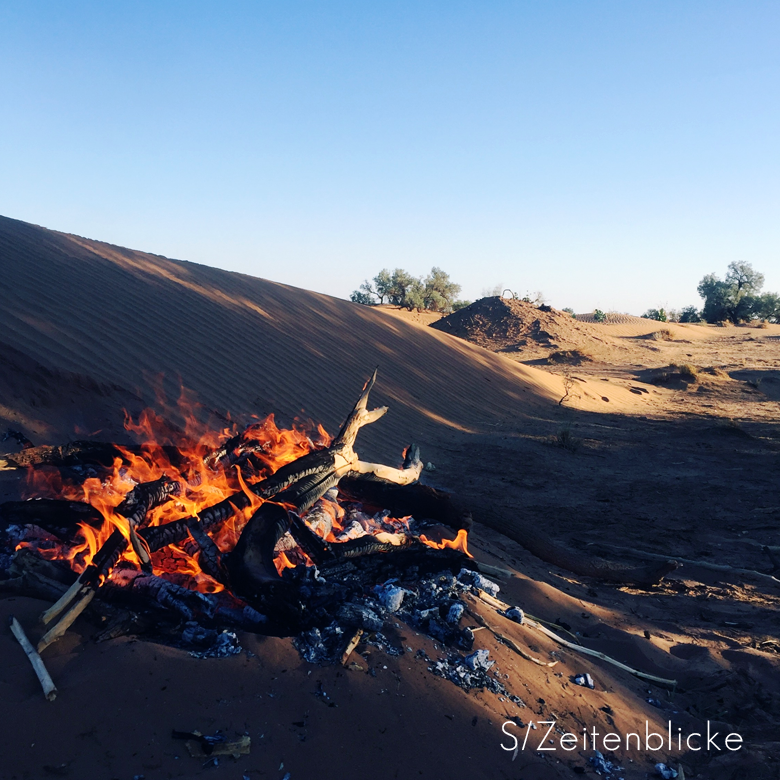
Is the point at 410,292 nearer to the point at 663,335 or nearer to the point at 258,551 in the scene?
the point at 663,335

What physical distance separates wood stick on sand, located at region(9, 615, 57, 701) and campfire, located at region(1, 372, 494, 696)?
128 mm

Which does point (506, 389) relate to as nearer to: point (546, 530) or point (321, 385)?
point (321, 385)

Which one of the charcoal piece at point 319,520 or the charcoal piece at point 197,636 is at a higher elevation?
the charcoal piece at point 319,520

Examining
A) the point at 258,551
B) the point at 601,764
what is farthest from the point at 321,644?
the point at 601,764

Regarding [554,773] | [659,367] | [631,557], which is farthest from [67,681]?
[659,367]

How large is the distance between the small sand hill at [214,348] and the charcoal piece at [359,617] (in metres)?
4.04

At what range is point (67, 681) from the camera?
7.99 ft

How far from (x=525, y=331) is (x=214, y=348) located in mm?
17143

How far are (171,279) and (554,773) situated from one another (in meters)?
10.0

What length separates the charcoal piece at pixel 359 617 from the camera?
296 centimetres

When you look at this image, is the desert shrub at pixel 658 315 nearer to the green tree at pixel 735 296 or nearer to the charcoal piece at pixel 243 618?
the green tree at pixel 735 296

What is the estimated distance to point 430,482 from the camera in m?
7.48

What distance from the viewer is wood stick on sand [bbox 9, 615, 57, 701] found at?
2.34m

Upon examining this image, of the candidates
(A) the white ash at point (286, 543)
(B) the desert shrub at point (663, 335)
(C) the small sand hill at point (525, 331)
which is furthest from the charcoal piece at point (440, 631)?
(B) the desert shrub at point (663, 335)
